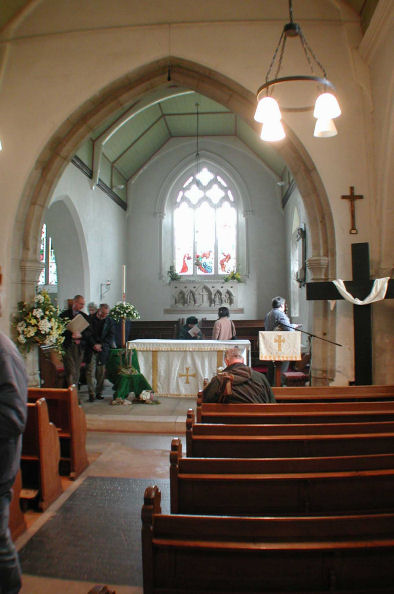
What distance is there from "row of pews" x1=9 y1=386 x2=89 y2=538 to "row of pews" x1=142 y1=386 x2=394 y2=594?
117 centimetres

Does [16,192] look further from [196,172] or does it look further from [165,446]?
[196,172]

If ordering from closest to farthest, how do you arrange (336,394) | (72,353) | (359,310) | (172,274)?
(336,394)
(359,310)
(72,353)
(172,274)

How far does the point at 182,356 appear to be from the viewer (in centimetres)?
660

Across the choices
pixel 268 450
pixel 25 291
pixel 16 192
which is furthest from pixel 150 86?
pixel 268 450

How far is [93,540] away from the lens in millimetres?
2654

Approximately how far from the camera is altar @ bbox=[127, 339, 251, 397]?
6523 mm

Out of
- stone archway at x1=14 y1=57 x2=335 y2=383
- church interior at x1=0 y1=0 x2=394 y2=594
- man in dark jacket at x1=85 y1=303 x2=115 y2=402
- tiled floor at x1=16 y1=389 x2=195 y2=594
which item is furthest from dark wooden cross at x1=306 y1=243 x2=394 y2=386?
man in dark jacket at x1=85 y1=303 x2=115 y2=402

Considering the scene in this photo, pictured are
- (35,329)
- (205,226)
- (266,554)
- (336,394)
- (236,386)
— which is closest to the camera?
(266,554)

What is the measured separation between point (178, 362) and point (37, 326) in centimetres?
210

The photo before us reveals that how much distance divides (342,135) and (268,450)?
16.0ft

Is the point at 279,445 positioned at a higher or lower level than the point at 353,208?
lower

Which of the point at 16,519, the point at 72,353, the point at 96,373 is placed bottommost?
the point at 16,519

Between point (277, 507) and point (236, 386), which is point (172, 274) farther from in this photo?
point (277, 507)

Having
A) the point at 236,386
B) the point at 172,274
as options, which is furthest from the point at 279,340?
the point at 172,274
